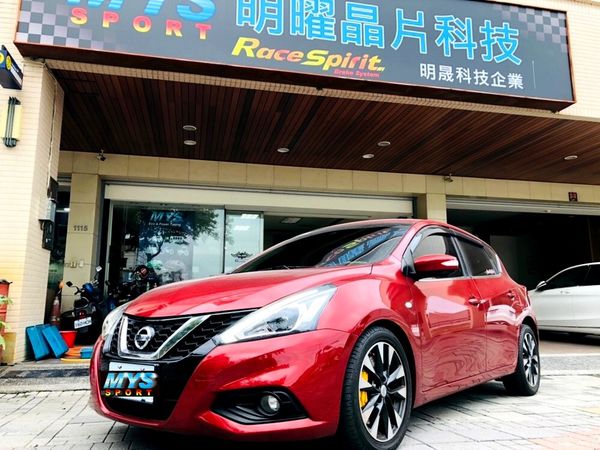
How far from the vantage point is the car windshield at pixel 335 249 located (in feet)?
10.4

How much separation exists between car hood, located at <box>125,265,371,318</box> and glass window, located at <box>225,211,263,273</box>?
7.84 m

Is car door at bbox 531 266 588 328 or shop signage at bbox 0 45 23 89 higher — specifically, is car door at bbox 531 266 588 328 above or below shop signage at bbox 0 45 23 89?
below

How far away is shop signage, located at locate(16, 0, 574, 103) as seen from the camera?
5.73m

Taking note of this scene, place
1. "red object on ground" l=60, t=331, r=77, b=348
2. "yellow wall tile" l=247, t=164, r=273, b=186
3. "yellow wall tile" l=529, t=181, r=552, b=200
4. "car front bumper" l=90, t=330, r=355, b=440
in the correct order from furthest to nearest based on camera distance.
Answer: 1. "yellow wall tile" l=529, t=181, r=552, b=200
2. "yellow wall tile" l=247, t=164, r=273, b=186
3. "red object on ground" l=60, t=331, r=77, b=348
4. "car front bumper" l=90, t=330, r=355, b=440

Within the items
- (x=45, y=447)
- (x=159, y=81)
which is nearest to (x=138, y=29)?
(x=159, y=81)

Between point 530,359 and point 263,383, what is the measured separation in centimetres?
325

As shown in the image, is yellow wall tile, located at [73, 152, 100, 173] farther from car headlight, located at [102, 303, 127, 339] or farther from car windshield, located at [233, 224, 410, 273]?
car headlight, located at [102, 303, 127, 339]

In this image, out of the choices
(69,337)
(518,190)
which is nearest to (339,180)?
(518,190)

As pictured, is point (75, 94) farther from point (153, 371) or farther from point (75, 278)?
point (153, 371)

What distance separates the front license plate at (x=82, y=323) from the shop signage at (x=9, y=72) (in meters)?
3.79

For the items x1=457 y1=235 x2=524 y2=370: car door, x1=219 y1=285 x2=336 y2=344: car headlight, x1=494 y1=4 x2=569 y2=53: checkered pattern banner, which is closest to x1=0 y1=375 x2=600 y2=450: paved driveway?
x1=457 y1=235 x2=524 y2=370: car door

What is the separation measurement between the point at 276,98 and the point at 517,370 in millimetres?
4763

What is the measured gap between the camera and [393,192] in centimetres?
1153

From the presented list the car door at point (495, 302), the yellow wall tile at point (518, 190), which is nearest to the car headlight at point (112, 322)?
A: the car door at point (495, 302)
